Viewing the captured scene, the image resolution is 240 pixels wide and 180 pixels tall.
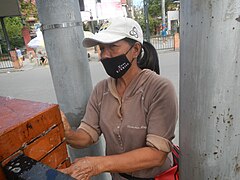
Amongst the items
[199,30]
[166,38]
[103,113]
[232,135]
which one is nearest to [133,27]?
[103,113]

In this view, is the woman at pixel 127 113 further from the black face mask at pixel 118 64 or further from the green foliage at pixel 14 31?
the green foliage at pixel 14 31

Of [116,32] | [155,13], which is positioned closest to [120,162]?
[116,32]

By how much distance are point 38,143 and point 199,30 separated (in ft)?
2.01

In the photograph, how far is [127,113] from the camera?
1421 mm

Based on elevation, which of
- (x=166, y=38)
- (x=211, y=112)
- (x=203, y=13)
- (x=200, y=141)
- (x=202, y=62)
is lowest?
(x=166, y=38)

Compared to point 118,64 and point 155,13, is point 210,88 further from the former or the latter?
point 155,13

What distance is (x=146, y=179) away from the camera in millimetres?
1483

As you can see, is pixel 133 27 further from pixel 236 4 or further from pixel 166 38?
pixel 166 38

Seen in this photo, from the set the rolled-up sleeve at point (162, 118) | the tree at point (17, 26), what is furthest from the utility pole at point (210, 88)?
the tree at point (17, 26)

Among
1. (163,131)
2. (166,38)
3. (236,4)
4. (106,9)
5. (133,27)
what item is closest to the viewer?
(236,4)

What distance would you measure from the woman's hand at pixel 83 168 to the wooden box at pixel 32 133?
10 centimetres

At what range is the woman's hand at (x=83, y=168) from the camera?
38.4 inches

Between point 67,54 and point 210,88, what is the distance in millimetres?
1132

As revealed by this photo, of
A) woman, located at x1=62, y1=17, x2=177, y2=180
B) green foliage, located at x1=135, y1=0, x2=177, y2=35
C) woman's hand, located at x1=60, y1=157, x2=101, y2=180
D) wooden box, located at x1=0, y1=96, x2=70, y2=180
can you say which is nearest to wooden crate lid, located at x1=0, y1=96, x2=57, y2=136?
wooden box, located at x1=0, y1=96, x2=70, y2=180
